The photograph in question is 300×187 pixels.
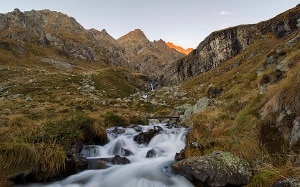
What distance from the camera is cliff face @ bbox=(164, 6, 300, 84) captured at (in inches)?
2952

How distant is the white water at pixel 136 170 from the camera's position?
10.4m

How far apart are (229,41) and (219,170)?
3484 inches

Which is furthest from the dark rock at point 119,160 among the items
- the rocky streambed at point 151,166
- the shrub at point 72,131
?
the shrub at point 72,131

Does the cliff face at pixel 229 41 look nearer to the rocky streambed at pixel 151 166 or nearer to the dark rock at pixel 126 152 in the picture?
the rocky streambed at pixel 151 166

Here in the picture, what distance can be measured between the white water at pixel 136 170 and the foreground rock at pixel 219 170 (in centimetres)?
57

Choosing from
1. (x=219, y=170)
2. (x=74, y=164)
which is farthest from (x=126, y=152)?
(x=219, y=170)

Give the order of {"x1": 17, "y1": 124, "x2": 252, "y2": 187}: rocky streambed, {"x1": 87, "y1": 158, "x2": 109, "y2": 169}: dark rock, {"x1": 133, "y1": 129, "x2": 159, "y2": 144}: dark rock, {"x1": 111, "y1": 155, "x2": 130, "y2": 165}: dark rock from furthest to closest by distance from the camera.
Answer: {"x1": 133, "y1": 129, "x2": 159, "y2": 144}: dark rock, {"x1": 111, "y1": 155, "x2": 130, "y2": 165}: dark rock, {"x1": 87, "y1": 158, "x2": 109, "y2": 169}: dark rock, {"x1": 17, "y1": 124, "x2": 252, "y2": 187}: rocky streambed

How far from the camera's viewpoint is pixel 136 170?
11.6 metres

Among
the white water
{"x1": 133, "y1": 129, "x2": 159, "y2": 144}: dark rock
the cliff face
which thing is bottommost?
the white water

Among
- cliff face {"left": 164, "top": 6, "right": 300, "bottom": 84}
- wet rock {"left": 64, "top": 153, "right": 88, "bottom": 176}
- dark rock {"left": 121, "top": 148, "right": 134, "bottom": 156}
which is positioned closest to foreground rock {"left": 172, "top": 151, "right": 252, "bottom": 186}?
wet rock {"left": 64, "top": 153, "right": 88, "bottom": 176}

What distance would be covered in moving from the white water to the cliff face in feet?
220

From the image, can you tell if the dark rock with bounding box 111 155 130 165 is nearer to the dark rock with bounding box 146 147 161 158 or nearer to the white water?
the white water

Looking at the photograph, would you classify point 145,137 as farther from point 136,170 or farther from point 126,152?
point 136,170

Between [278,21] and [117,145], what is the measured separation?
251ft
